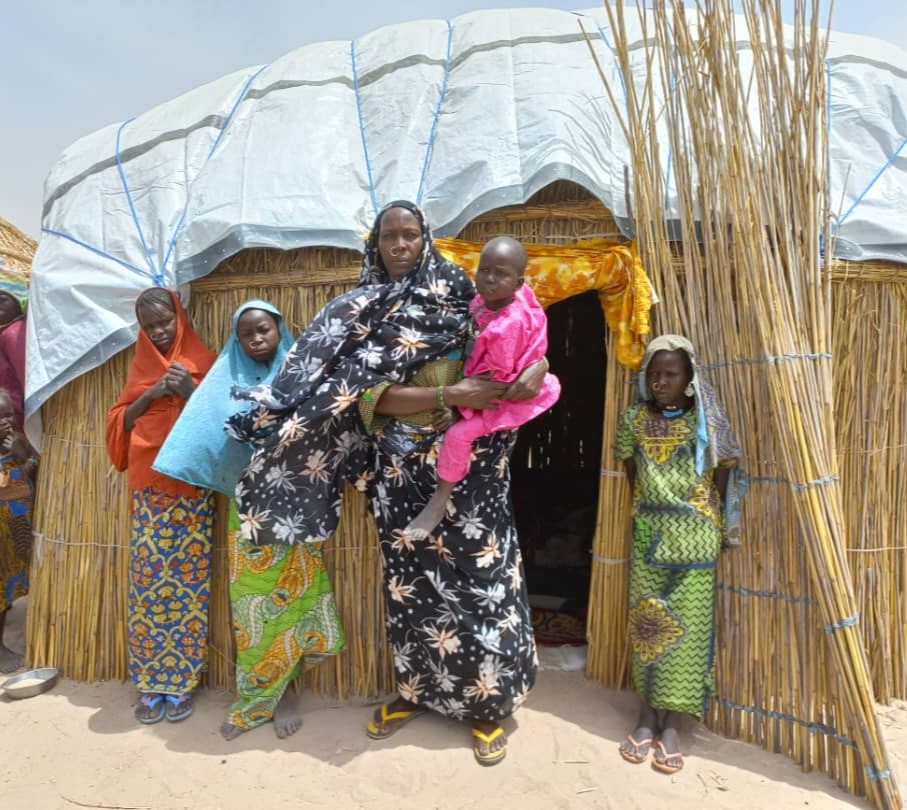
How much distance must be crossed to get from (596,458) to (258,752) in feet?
12.3

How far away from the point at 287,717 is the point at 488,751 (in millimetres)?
819

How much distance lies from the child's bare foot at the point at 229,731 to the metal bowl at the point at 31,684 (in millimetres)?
933

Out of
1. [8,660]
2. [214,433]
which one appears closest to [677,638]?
[214,433]

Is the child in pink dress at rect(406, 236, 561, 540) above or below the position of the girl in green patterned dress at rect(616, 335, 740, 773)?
above

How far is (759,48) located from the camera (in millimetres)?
2225

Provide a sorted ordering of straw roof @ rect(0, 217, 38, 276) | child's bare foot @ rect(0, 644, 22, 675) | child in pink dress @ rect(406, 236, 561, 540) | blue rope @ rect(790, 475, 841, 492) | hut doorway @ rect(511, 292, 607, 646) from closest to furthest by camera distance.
A: child in pink dress @ rect(406, 236, 561, 540) < blue rope @ rect(790, 475, 841, 492) < child's bare foot @ rect(0, 644, 22, 675) < hut doorway @ rect(511, 292, 607, 646) < straw roof @ rect(0, 217, 38, 276)

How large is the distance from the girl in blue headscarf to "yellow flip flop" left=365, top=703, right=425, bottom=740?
0.30 m

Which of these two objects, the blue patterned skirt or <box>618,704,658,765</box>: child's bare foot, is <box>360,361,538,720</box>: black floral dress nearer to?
<box>618,704,658,765</box>: child's bare foot

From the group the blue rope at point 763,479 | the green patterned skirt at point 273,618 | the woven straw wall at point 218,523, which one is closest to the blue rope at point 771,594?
the blue rope at point 763,479

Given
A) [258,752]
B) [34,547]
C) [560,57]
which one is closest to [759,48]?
[560,57]

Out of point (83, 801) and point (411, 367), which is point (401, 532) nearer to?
point (411, 367)

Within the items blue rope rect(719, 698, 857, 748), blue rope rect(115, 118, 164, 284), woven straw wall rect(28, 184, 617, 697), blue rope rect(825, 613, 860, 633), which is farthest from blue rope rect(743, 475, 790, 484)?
blue rope rect(115, 118, 164, 284)

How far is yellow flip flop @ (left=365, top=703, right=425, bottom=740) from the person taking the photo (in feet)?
8.08

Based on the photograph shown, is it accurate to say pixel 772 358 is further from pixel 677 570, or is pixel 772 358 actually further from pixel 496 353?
pixel 496 353
